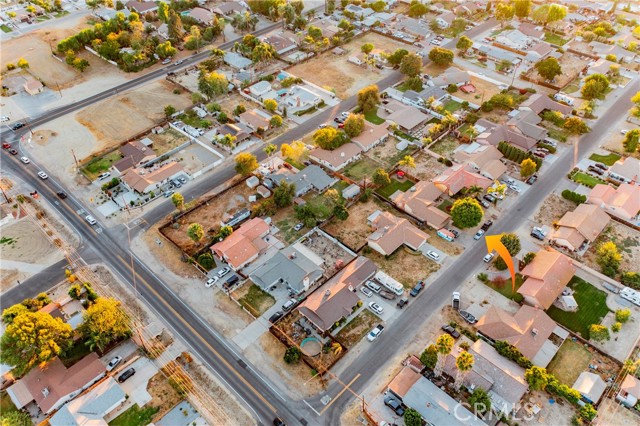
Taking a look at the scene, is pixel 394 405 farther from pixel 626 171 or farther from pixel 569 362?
pixel 626 171

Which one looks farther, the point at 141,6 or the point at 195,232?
the point at 141,6

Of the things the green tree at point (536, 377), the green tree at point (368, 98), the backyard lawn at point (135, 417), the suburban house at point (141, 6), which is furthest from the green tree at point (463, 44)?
the backyard lawn at point (135, 417)

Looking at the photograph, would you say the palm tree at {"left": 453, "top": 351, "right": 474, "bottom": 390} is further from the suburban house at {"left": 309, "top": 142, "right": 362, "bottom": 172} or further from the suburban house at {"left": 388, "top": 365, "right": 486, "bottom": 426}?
the suburban house at {"left": 309, "top": 142, "right": 362, "bottom": 172}

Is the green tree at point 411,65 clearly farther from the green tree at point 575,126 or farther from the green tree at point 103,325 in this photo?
the green tree at point 103,325

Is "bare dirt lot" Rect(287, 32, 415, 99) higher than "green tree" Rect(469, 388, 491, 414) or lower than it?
higher

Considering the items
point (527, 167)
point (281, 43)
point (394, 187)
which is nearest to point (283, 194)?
point (394, 187)

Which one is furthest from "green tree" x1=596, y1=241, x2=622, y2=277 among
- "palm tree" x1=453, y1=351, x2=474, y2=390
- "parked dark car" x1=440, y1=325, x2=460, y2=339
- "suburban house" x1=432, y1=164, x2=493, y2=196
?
"palm tree" x1=453, y1=351, x2=474, y2=390

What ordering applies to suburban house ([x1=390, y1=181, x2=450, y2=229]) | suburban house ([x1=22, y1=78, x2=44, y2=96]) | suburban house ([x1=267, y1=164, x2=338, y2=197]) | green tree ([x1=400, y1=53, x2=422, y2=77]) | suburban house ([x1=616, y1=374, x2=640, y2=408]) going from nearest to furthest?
suburban house ([x1=616, y1=374, x2=640, y2=408]) < suburban house ([x1=390, y1=181, x2=450, y2=229]) < suburban house ([x1=267, y1=164, x2=338, y2=197]) < suburban house ([x1=22, y1=78, x2=44, y2=96]) < green tree ([x1=400, y1=53, x2=422, y2=77])
